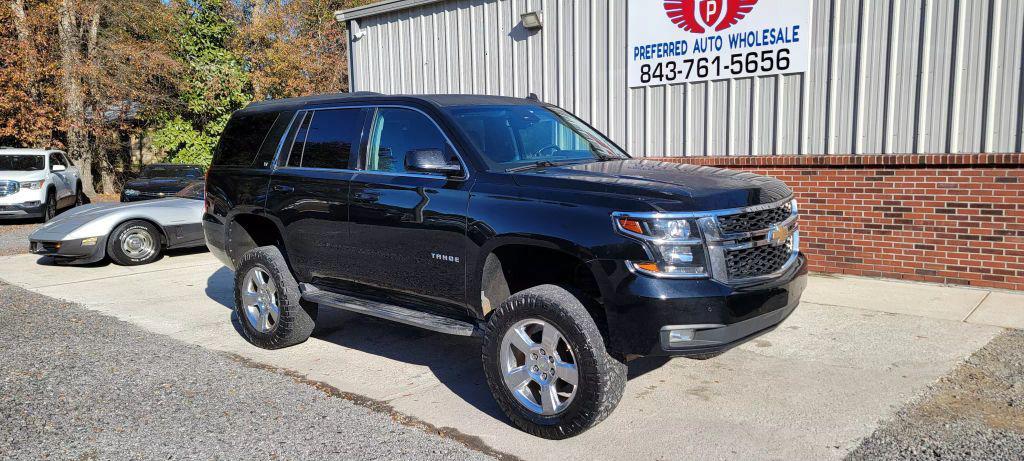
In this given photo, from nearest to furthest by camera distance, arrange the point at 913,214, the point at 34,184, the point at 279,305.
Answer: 1. the point at 279,305
2. the point at 913,214
3. the point at 34,184

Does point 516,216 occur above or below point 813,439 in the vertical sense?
above

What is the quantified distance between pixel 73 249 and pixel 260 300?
5.47 meters

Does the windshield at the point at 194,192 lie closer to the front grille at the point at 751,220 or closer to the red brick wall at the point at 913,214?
the red brick wall at the point at 913,214

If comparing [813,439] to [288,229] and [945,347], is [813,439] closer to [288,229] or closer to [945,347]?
[945,347]

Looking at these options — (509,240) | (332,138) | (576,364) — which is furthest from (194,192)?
(576,364)

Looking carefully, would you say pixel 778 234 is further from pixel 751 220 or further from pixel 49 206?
pixel 49 206

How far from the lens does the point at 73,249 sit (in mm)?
9891

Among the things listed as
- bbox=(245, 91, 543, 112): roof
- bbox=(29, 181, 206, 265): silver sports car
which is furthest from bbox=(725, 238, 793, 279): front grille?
bbox=(29, 181, 206, 265): silver sports car

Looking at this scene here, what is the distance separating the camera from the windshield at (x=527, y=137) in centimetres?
472

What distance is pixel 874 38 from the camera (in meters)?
7.90

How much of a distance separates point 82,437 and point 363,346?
2280mm

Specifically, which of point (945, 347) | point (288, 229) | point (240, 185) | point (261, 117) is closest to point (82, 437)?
point (288, 229)

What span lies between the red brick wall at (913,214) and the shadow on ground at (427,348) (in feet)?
13.2

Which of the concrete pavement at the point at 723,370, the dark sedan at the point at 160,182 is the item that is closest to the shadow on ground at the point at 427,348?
the concrete pavement at the point at 723,370
